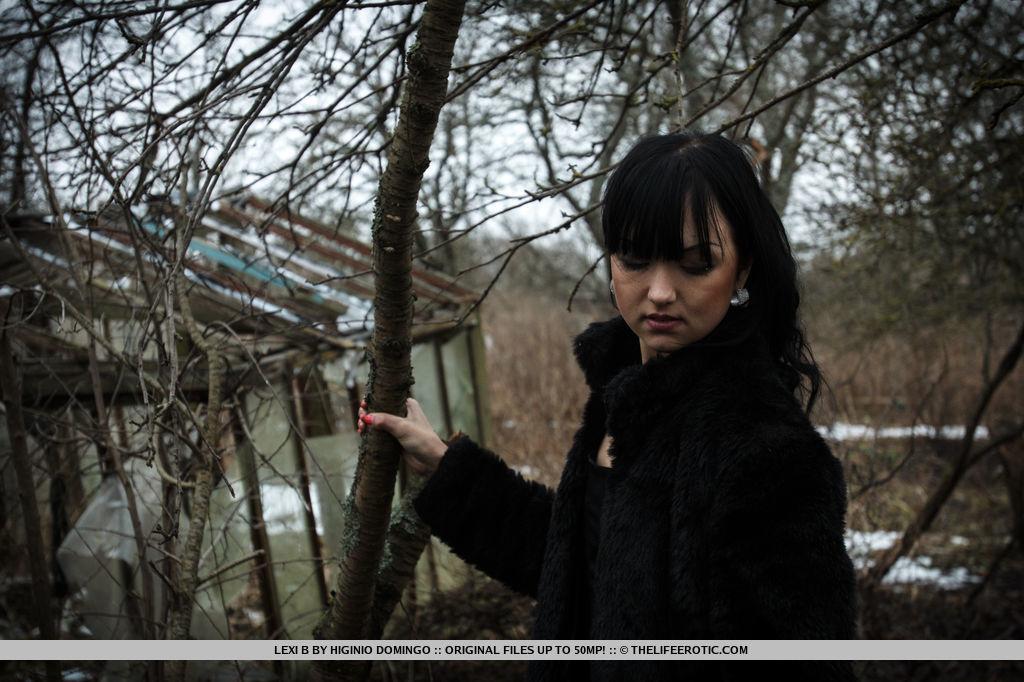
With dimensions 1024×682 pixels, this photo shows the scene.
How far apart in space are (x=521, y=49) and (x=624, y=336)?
1.05 m

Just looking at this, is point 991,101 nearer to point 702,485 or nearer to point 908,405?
point 908,405

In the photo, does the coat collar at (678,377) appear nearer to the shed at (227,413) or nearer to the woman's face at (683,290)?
the woman's face at (683,290)

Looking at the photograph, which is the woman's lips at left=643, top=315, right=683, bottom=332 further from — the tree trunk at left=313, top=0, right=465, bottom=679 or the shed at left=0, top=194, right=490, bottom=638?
the shed at left=0, top=194, right=490, bottom=638

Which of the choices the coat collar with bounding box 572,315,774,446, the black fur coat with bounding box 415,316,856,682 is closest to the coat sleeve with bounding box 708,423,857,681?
the black fur coat with bounding box 415,316,856,682

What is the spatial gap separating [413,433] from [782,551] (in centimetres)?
92

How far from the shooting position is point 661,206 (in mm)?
1539

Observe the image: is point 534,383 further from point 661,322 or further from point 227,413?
point 661,322

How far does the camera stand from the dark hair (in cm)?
154

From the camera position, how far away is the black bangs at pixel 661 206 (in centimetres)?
153

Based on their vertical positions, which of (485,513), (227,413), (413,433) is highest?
(227,413)

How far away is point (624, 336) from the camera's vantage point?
187cm

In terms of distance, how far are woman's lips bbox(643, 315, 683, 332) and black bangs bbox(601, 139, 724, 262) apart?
0.11 m

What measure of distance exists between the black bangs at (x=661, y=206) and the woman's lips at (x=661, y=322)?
107 mm

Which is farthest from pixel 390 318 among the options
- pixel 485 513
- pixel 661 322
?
pixel 661 322
